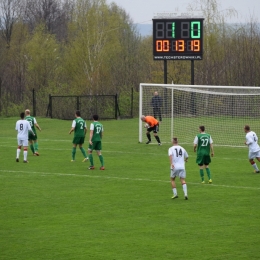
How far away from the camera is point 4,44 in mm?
80812

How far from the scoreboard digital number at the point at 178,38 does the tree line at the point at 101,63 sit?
41.8ft

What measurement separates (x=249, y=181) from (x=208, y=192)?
8.69 feet

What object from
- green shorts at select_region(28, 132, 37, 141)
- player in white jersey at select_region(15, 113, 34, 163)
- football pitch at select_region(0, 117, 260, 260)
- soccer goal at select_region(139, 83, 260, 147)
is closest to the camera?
football pitch at select_region(0, 117, 260, 260)

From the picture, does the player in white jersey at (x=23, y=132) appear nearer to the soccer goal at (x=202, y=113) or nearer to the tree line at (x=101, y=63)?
the soccer goal at (x=202, y=113)

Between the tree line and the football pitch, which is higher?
the tree line

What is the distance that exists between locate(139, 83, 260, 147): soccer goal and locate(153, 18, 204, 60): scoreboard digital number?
1944mm

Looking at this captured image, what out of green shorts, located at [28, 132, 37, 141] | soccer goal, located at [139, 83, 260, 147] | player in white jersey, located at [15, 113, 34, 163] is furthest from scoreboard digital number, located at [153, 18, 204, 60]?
player in white jersey, located at [15, 113, 34, 163]

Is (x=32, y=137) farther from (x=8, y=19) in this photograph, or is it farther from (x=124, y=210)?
(x=8, y=19)

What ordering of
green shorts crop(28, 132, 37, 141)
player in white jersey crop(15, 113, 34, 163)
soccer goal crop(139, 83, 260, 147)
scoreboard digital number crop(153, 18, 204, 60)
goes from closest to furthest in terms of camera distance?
player in white jersey crop(15, 113, 34, 163)
green shorts crop(28, 132, 37, 141)
soccer goal crop(139, 83, 260, 147)
scoreboard digital number crop(153, 18, 204, 60)

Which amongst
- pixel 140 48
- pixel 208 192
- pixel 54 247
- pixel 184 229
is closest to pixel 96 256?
pixel 54 247

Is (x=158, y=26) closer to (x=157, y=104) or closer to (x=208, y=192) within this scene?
(x=157, y=104)

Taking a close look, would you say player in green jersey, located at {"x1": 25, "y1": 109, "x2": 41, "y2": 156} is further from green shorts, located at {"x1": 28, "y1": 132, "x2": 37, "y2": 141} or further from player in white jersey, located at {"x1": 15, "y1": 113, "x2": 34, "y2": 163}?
player in white jersey, located at {"x1": 15, "y1": 113, "x2": 34, "y2": 163}

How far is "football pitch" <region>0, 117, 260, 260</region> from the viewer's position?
1393 cm

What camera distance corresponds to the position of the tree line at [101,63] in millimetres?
56344
